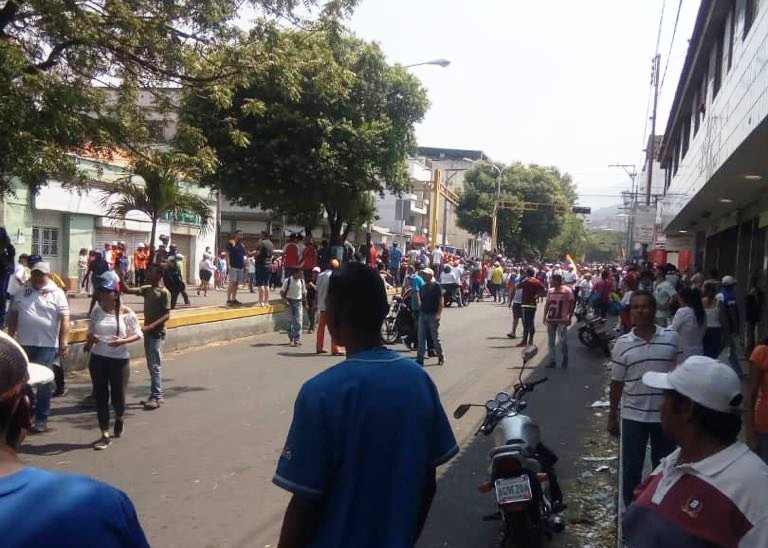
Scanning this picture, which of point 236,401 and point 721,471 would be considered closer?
point 721,471

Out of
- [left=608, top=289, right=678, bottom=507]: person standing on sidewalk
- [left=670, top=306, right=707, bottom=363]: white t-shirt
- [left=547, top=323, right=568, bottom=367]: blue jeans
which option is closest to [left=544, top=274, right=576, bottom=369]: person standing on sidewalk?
[left=547, top=323, right=568, bottom=367]: blue jeans

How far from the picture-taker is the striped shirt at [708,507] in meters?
2.24

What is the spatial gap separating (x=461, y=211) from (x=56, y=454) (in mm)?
59284

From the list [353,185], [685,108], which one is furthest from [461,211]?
[353,185]

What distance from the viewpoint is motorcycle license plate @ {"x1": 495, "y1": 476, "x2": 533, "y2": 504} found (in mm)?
4863

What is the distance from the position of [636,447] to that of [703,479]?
2.94 m

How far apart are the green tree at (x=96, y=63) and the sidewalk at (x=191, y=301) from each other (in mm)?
5882

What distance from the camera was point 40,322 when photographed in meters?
7.34

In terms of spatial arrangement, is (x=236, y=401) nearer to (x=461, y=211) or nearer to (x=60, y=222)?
(x=60, y=222)

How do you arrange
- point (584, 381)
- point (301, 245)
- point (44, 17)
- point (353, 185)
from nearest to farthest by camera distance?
point (44, 17) → point (584, 381) → point (301, 245) → point (353, 185)

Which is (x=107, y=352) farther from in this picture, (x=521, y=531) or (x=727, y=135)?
(x=727, y=135)

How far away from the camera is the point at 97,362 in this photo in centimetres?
720

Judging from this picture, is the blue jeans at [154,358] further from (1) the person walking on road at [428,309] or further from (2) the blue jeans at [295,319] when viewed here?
(2) the blue jeans at [295,319]

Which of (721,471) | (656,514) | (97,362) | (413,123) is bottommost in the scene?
(97,362)
